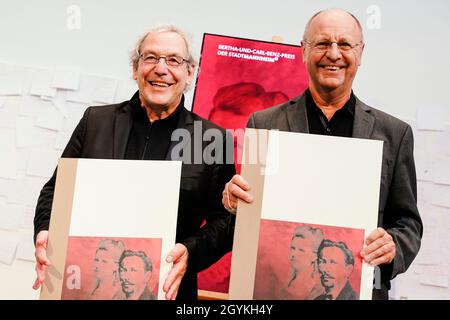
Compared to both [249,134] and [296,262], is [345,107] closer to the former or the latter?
[249,134]

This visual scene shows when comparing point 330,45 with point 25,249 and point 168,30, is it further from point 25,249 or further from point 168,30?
point 25,249

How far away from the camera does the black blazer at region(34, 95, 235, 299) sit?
1364mm

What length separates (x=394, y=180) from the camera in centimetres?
131

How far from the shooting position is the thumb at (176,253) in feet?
3.93

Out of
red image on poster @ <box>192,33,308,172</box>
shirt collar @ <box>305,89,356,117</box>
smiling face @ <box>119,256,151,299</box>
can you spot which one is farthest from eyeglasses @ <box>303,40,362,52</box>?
smiling face @ <box>119,256,151,299</box>

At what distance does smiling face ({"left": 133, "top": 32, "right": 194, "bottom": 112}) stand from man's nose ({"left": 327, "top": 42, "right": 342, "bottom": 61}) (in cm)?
41

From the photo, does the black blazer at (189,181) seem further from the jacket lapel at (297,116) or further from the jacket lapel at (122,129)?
the jacket lapel at (297,116)

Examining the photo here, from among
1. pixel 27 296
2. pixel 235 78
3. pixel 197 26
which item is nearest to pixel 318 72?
pixel 235 78

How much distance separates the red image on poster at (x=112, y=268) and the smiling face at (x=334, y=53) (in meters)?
0.63

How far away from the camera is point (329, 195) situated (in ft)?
3.91

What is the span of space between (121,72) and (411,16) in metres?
1.20

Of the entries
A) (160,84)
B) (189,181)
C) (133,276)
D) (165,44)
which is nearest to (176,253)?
(133,276)

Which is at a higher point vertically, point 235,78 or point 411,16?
point 411,16

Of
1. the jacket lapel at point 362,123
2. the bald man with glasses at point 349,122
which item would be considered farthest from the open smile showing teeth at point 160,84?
the jacket lapel at point 362,123
